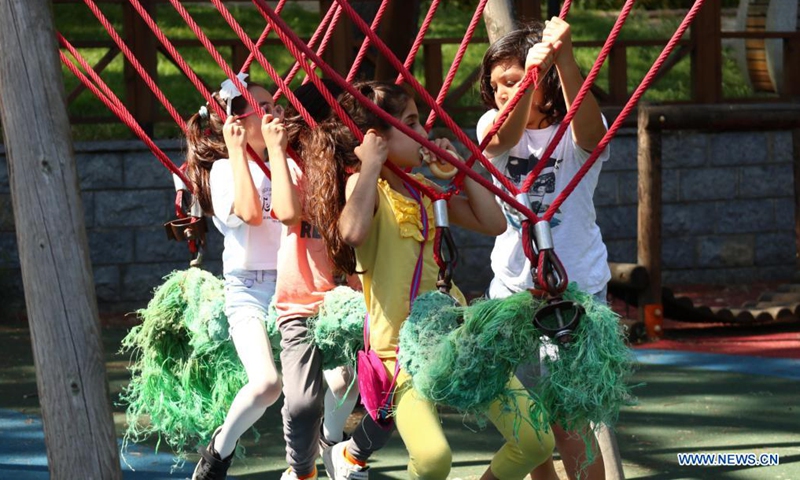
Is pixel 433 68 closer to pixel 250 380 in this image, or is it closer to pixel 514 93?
pixel 250 380

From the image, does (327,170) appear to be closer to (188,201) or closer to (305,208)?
(305,208)

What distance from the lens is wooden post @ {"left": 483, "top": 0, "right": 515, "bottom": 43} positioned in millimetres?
4312

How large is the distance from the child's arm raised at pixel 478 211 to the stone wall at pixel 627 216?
5.07 metres

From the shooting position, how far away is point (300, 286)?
3.50m

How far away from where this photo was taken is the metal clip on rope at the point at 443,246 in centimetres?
278

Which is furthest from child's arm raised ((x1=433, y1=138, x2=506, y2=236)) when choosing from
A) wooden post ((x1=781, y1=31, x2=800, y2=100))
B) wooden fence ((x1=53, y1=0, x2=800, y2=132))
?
wooden post ((x1=781, y1=31, x2=800, y2=100))

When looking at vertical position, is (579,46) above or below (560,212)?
above

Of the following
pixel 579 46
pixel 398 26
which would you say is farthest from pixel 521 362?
pixel 579 46

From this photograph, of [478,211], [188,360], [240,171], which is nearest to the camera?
[478,211]

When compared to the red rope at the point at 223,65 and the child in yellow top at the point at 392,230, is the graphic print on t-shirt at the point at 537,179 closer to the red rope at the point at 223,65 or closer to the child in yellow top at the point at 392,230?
the child in yellow top at the point at 392,230

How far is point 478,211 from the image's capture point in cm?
309

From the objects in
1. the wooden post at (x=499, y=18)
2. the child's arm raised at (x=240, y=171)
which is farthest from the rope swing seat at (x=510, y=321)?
the wooden post at (x=499, y=18)

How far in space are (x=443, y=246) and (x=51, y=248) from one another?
3.28 feet

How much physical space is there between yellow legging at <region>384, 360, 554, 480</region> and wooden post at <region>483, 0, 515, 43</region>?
1.80 meters
